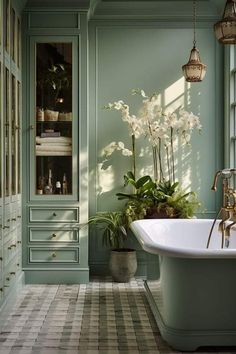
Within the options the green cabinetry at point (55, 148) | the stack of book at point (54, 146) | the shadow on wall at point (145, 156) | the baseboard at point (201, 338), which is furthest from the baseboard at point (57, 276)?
the baseboard at point (201, 338)

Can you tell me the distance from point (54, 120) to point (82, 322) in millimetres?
1967

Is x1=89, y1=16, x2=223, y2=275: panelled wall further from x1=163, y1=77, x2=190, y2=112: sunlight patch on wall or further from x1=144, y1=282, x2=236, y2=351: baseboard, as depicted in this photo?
x1=144, y1=282, x2=236, y2=351: baseboard

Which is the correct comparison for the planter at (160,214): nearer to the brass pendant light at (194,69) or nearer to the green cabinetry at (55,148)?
the green cabinetry at (55,148)

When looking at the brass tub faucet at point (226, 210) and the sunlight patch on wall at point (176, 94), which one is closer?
the brass tub faucet at point (226, 210)

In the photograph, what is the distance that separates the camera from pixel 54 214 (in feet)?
15.6

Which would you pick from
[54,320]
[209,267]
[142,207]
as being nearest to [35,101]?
[142,207]

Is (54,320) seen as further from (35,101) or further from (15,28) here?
(15,28)

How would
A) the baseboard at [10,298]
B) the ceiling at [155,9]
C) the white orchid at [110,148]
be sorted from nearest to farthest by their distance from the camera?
the baseboard at [10,298]
the white orchid at [110,148]
the ceiling at [155,9]

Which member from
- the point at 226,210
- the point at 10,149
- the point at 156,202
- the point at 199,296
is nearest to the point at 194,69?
the point at 156,202

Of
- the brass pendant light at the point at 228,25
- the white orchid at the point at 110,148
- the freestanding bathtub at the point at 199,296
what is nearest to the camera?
the freestanding bathtub at the point at 199,296

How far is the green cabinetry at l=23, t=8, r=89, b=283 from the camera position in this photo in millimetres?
4742

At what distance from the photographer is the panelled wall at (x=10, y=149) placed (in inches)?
146

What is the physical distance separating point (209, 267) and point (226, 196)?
38.6 inches

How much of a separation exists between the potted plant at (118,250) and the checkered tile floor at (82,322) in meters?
0.16
